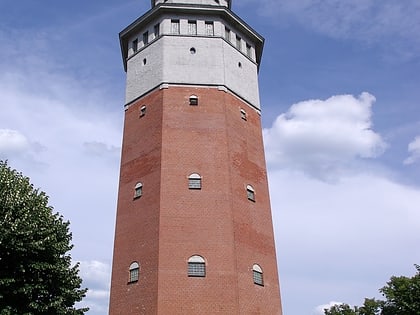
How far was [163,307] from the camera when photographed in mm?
21422

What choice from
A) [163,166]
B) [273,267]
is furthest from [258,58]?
[273,267]

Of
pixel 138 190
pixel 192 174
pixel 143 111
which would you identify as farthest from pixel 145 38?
pixel 192 174

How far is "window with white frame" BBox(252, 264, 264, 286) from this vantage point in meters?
23.5

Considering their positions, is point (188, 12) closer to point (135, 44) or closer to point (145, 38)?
point (145, 38)

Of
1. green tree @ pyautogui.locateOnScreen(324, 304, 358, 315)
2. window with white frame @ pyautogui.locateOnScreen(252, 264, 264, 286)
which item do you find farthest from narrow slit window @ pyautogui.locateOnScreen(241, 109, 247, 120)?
green tree @ pyautogui.locateOnScreen(324, 304, 358, 315)

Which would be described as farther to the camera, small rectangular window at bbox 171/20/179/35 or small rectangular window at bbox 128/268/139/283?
small rectangular window at bbox 171/20/179/35

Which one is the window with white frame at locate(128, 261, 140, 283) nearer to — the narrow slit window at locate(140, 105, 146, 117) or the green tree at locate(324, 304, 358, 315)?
the narrow slit window at locate(140, 105, 146, 117)

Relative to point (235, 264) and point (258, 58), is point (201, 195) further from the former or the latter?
point (258, 58)

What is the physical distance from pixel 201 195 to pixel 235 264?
3.67 m

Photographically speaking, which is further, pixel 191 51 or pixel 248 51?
pixel 248 51

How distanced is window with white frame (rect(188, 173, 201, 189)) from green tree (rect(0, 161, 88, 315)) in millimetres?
6156

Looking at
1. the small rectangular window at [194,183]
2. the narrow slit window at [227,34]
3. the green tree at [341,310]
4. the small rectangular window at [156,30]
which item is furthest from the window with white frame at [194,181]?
the green tree at [341,310]

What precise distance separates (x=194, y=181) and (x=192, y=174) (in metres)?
0.37

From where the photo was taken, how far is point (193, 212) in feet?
77.8
